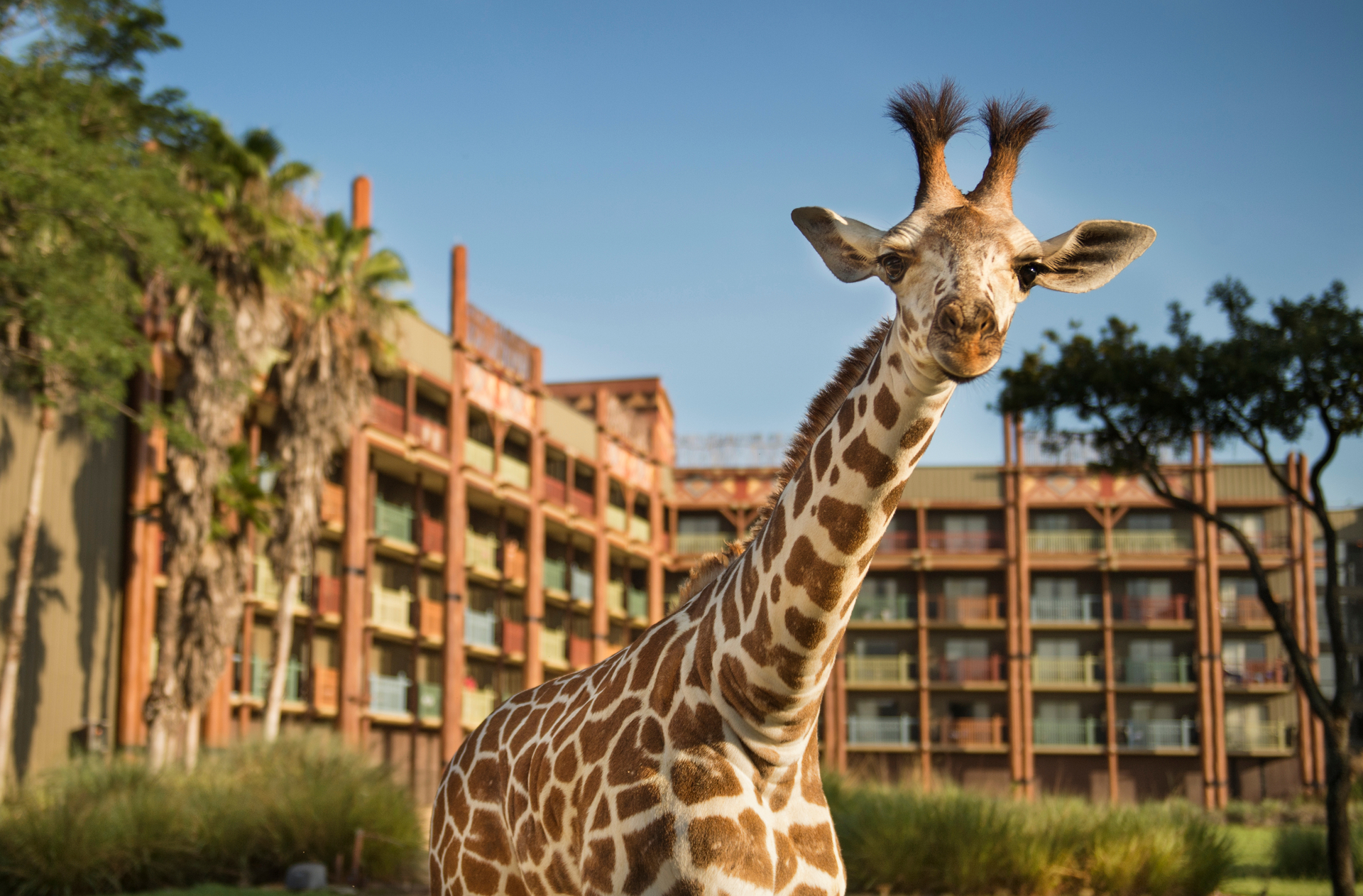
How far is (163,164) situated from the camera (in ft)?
55.0

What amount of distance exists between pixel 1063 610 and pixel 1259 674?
7.83 m

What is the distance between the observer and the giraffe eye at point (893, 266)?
3646mm

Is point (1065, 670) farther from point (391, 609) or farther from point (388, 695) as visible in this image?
point (388, 695)

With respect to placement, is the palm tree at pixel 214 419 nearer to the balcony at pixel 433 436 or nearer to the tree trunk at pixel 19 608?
the tree trunk at pixel 19 608

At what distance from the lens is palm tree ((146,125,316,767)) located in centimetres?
2125

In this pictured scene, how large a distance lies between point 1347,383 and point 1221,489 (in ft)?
122

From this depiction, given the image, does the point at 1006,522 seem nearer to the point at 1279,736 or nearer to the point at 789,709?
the point at 1279,736

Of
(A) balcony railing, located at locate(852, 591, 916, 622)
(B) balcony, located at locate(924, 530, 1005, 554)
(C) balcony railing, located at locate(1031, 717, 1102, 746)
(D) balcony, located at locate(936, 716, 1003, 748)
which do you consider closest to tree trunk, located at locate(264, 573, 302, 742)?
(A) balcony railing, located at locate(852, 591, 916, 622)

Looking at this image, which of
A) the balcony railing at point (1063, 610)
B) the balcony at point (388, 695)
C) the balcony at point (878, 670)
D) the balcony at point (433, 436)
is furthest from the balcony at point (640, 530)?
the balcony railing at point (1063, 610)

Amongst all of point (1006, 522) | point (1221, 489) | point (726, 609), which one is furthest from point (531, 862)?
point (1221, 489)

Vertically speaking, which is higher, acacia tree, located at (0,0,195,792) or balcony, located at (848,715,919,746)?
acacia tree, located at (0,0,195,792)

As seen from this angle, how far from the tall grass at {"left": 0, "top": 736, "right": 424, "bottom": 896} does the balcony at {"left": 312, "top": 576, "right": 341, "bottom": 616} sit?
15142 mm

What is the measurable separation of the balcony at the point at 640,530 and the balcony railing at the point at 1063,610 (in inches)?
611

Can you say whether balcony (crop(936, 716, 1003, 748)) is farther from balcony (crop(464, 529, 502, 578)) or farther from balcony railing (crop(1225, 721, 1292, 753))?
balcony (crop(464, 529, 502, 578))
